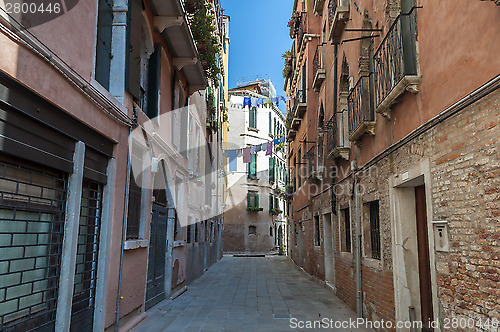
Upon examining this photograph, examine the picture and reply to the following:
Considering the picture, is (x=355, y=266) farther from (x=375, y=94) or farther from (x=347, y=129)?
(x=375, y=94)

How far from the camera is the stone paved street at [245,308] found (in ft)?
21.9

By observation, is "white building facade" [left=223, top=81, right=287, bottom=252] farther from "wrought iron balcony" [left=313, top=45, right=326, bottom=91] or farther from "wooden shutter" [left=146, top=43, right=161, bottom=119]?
"wooden shutter" [left=146, top=43, right=161, bottom=119]

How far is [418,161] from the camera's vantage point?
4797 mm

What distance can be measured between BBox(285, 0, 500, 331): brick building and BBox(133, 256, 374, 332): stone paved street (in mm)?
686

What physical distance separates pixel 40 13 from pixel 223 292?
8.32 m

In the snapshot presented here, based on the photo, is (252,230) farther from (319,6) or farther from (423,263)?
(423,263)

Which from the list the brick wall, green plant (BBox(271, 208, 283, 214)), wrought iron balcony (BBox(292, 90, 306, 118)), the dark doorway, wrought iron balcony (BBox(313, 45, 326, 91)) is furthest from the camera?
green plant (BBox(271, 208, 283, 214))

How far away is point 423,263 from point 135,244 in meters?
4.29

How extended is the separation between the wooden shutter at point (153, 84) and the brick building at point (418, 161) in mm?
3668

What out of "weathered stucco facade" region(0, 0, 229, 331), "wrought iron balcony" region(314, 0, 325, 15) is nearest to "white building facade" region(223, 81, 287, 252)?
"wrought iron balcony" region(314, 0, 325, 15)

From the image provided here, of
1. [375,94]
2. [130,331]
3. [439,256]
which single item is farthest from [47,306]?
[375,94]

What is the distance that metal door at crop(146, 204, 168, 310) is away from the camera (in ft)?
26.2

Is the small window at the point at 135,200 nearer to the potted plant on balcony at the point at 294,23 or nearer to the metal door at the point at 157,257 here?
the metal door at the point at 157,257

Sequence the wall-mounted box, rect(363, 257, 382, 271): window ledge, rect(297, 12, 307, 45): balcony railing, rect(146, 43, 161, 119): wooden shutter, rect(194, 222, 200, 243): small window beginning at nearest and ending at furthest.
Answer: the wall-mounted box < rect(363, 257, 382, 271): window ledge < rect(146, 43, 161, 119): wooden shutter < rect(194, 222, 200, 243): small window < rect(297, 12, 307, 45): balcony railing
